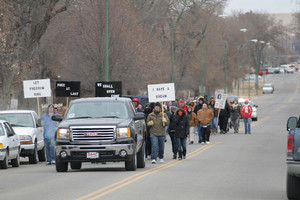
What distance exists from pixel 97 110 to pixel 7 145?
358cm

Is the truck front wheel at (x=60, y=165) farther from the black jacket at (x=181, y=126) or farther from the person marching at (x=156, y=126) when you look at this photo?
the black jacket at (x=181, y=126)

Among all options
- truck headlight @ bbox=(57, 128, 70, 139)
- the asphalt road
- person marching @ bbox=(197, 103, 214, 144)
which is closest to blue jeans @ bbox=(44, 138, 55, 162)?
the asphalt road

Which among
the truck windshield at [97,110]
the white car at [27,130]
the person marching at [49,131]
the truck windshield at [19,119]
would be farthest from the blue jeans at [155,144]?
the truck windshield at [19,119]

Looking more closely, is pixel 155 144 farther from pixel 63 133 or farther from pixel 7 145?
pixel 7 145

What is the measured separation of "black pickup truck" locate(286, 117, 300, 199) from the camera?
40.1ft

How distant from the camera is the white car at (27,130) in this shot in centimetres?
2420

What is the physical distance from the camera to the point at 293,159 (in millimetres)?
12320

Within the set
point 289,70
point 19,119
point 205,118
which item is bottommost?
point 205,118

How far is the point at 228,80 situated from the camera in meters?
102

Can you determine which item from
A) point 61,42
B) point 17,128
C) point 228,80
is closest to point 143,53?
point 61,42

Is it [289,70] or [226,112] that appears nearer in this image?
[226,112]

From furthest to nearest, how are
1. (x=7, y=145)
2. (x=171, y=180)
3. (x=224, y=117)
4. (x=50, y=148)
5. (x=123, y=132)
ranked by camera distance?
(x=224, y=117) → (x=50, y=148) → (x=7, y=145) → (x=123, y=132) → (x=171, y=180)

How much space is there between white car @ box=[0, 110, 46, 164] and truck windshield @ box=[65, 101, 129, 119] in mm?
5064

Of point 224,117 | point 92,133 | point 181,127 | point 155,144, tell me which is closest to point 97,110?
point 92,133
